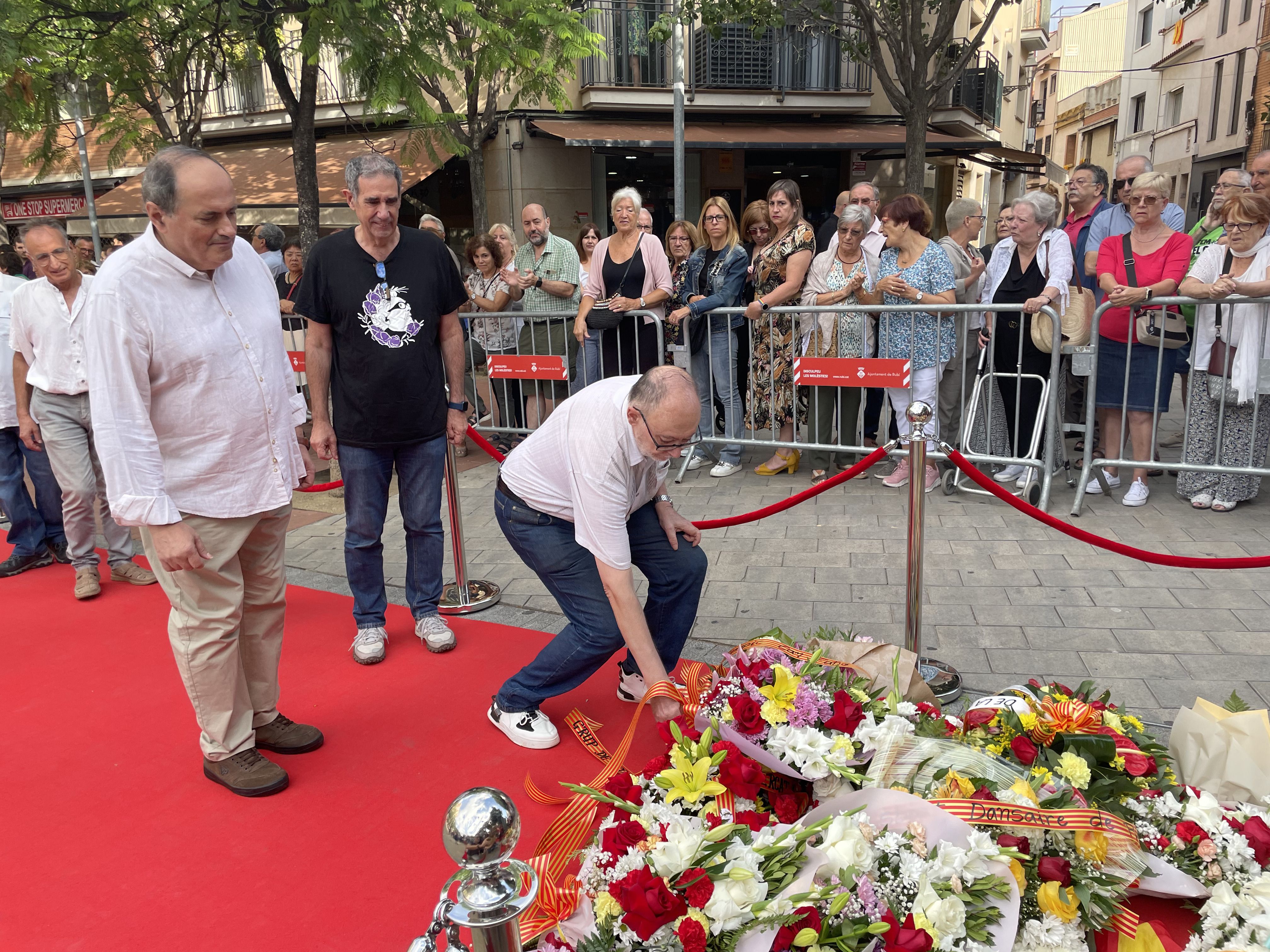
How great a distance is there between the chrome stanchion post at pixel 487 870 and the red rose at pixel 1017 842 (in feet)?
4.60

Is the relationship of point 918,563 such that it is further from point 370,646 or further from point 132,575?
point 132,575

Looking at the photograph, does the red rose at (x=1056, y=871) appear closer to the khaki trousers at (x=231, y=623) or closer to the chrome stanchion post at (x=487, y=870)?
the chrome stanchion post at (x=487, y=870)

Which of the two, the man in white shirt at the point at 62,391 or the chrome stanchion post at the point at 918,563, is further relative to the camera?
the man in white shirt at the point at 62,391

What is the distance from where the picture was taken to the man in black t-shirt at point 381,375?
3.90m

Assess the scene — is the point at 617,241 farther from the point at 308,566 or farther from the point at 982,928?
the point at 982,928

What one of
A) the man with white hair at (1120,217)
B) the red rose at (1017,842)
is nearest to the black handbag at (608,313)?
the man with white hair at (1120,217)

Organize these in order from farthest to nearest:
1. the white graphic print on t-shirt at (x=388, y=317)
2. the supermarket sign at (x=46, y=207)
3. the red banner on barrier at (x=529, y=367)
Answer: the supermarket sign at (x=46, y=207) → the red banner on barrier at (x=529, y=367) → the white graphic print on t-shirt at (x=388, y=317)

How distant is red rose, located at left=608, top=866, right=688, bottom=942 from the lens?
1.96 meters

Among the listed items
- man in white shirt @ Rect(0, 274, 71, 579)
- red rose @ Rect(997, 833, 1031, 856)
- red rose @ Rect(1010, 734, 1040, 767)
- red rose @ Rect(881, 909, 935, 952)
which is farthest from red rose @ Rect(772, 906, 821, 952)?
man in white shirt @ Rect(0, 274, 71, 579)

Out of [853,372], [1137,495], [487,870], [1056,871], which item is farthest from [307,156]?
[487,870]

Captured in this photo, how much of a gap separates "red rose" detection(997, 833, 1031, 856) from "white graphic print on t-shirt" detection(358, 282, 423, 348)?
2943mm

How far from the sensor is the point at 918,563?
358cm

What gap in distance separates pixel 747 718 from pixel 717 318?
4.85 meters

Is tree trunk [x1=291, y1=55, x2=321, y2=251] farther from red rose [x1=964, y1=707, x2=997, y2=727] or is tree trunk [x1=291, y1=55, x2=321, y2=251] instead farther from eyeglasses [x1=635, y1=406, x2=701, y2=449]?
red rose [x1=964, y1=707, x2=997, y2=727]
